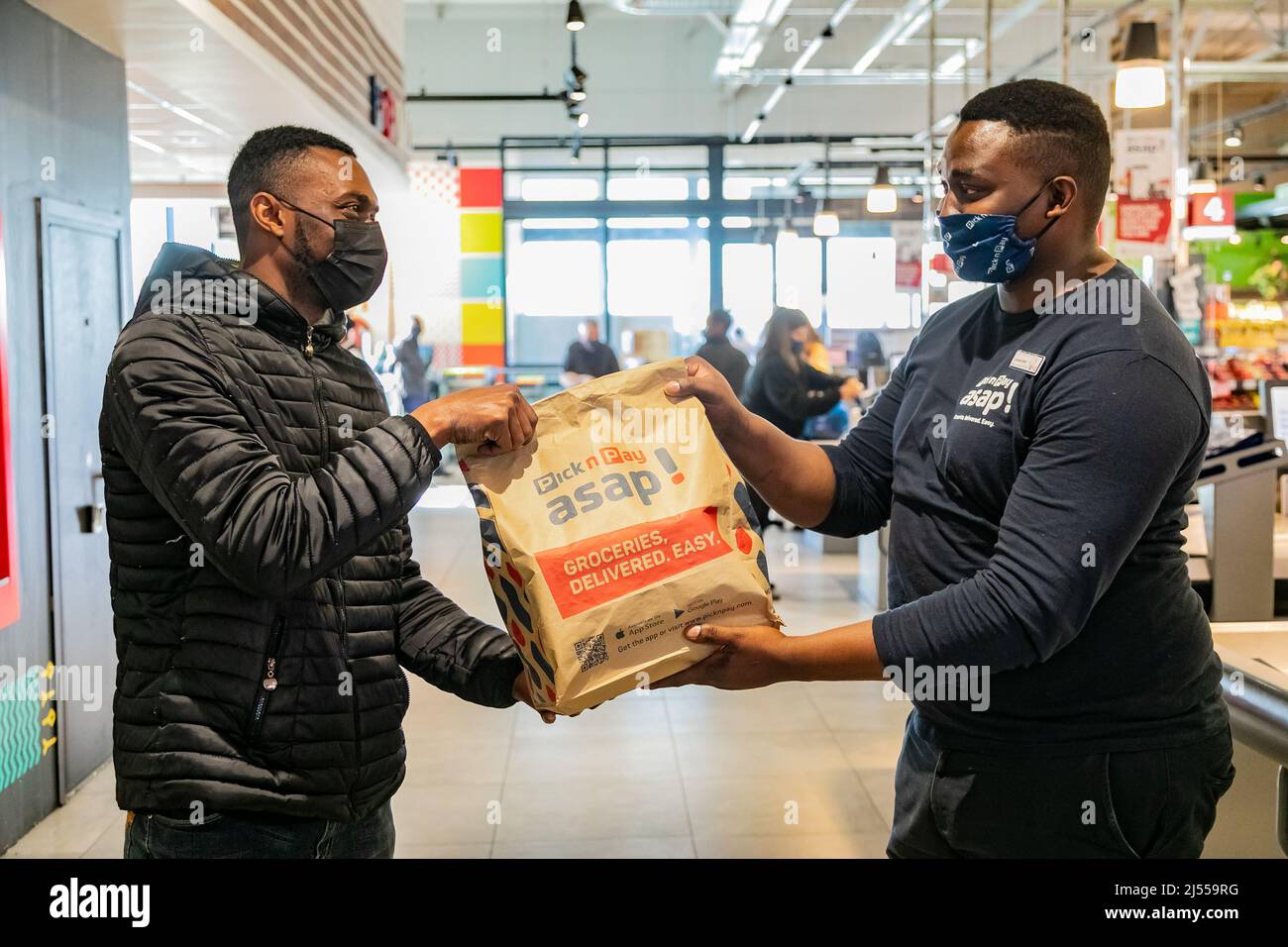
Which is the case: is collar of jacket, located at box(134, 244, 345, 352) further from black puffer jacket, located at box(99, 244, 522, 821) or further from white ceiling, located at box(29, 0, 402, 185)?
white ceiling, located at box(29, 0, 402, 185)

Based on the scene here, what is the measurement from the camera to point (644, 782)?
14.4 ft

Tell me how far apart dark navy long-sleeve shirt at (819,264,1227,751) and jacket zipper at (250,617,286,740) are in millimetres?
795

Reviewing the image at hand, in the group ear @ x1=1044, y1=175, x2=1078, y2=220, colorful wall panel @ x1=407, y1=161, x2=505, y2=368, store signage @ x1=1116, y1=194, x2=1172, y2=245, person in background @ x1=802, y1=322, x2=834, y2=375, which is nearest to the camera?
ear @ x1=1044, y1=175, x2=1078, y2=220

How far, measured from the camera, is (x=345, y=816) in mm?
1605

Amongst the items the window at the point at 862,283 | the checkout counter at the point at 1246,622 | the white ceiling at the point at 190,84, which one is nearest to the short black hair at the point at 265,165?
the checkout counter at the point at 1246,622

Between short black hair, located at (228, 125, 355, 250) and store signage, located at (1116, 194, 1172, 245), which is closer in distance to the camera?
short black hair, located at (228, 125, 355, 250)

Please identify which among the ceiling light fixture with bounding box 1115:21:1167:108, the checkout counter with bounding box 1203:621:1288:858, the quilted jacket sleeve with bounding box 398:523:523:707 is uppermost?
the ceiling light fixture with bounding box 1115:21:1167:108

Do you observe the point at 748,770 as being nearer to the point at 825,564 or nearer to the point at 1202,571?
the point at 1202,571

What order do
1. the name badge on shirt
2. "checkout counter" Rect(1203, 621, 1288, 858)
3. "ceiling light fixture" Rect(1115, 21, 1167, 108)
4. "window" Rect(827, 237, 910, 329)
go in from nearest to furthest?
the name badge on shirt < "checkout counter" Rect(1203, 621, 1288, 858) < "ceiling light fixture" Rect(1115, 21, 1167, 108) < "window" Rect(827, 237, 910, 329)

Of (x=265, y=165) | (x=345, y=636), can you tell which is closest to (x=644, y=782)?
(x=345, y=636)

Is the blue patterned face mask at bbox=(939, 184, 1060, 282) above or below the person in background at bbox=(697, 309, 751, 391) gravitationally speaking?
below

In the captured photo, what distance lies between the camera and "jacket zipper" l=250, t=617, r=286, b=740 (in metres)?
1.52

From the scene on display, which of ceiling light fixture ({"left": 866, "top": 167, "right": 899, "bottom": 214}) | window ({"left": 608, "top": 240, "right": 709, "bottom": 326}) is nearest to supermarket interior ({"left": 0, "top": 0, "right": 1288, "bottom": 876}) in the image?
ceiling light fixture ({"left": 866, "top": 167, "right": 899, "bottom": 214})
